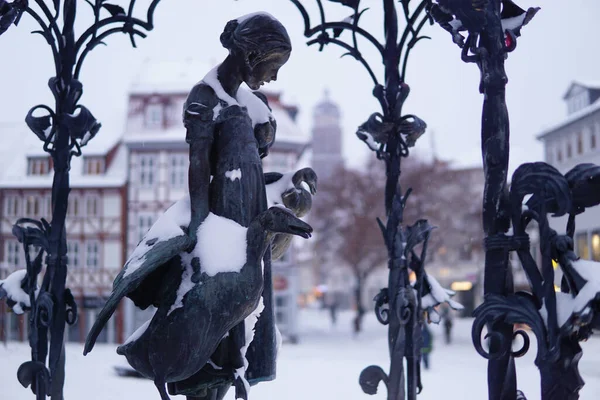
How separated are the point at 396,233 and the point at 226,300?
2.31 meters

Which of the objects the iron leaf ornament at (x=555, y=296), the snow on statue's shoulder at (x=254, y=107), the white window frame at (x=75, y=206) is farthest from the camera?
the white window frame at (x=75, y=206)

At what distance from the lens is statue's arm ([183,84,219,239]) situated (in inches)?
145

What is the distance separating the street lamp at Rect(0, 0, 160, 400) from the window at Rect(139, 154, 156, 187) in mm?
24730

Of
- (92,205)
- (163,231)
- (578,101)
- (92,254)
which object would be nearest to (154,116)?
(92,205)

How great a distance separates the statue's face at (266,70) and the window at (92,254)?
27.1 m

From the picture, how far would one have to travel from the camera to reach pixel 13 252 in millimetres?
28281

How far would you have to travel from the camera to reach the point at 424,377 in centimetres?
1684

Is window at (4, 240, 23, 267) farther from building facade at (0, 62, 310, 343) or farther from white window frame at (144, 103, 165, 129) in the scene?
white window frame at (144, 103, 165, 129)

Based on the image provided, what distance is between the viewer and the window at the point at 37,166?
1155 inches

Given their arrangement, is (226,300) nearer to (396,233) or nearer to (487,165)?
(487,165)

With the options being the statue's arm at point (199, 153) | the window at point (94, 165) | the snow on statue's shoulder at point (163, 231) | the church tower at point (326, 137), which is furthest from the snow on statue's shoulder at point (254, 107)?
the church tower at point (326, 137)

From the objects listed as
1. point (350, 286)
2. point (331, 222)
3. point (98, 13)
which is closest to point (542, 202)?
point (98, 13)

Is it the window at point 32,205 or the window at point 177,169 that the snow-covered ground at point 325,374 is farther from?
the window at point 177,169

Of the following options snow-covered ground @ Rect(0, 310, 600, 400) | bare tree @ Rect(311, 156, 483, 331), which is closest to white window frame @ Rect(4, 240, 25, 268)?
snow-covered ground @ Rect(0, 310, 600, 400)
